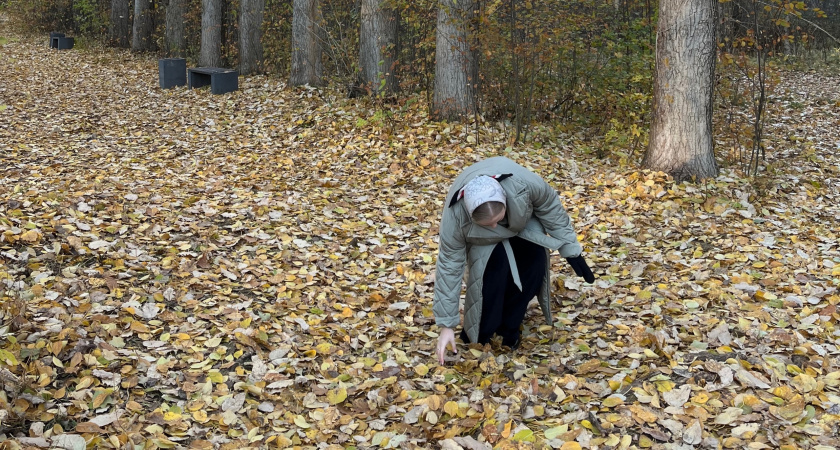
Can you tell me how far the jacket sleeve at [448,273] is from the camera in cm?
362

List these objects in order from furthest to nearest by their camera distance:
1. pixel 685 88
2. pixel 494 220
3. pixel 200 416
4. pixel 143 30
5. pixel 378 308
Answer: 1. pixel 143 30
2. pixel 685 88
3. pixel 378 308
4. pixel 494 220
5. pixel 200 416

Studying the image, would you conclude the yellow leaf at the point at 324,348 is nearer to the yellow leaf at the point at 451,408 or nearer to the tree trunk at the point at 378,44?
the yellow leaf at the point at 451,408

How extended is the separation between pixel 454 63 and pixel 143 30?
12.4 m

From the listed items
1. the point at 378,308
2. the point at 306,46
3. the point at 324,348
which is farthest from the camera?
the point at 306,46

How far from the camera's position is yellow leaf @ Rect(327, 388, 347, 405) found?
11.6ft

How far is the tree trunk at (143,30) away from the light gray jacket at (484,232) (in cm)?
1632

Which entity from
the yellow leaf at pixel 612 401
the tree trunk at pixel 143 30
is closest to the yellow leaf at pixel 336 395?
the yellow leaf at pixel 612 401

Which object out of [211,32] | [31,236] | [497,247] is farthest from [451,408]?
[211,32]

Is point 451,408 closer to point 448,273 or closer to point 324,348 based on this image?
point 448,273

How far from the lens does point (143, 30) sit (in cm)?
1739

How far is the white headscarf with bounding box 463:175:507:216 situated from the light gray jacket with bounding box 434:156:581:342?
4.4 inches

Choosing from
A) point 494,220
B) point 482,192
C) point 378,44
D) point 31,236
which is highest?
point 378,44

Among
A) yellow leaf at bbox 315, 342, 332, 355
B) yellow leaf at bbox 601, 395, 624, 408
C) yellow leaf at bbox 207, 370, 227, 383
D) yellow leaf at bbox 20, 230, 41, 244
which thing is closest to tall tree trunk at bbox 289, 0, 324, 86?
yellow leaf at bbox 20, 230, 41, 244

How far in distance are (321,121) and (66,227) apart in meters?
4.54
